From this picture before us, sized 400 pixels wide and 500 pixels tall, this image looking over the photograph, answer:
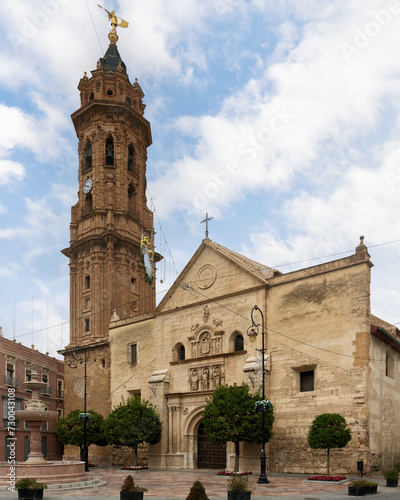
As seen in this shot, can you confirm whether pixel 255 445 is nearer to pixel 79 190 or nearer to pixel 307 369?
pixel 307 369

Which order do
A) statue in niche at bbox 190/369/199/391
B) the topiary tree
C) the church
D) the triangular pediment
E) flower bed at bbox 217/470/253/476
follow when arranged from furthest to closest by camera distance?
statue in niche at bbox 190/369/199/391 → the triangular pediment → the church → flower bed at bbox 217/470/253/476 → the topiary tree

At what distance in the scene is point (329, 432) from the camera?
970 inches

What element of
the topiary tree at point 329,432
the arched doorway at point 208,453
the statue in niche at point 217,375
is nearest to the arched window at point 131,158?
the statue in niche at point 217,375

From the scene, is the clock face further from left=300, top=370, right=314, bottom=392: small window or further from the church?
left=300, top=370, right=314, bottom=392: small window

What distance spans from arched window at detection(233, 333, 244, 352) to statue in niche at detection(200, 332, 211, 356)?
187 centimetres

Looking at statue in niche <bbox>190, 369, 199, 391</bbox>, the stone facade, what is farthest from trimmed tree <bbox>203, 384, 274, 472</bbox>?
statue in niche <bbox>190, 369, 199, 391</bbox>

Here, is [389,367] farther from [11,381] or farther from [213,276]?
[11,381]

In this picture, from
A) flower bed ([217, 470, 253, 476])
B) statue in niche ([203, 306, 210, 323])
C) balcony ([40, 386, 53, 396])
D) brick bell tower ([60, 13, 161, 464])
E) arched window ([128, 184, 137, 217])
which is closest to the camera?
flower bed ([217, 470, 253, 476])

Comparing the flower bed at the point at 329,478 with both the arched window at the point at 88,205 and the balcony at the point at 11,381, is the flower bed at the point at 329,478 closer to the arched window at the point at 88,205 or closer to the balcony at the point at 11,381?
the balcony at the point at 11,381

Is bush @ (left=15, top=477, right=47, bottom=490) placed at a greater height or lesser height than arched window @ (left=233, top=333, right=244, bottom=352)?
lesser

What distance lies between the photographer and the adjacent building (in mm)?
42438

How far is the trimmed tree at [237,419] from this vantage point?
88.0 feet

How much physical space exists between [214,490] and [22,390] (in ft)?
97.5

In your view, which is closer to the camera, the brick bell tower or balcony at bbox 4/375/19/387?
balcony at bbox 4/375/19/387
